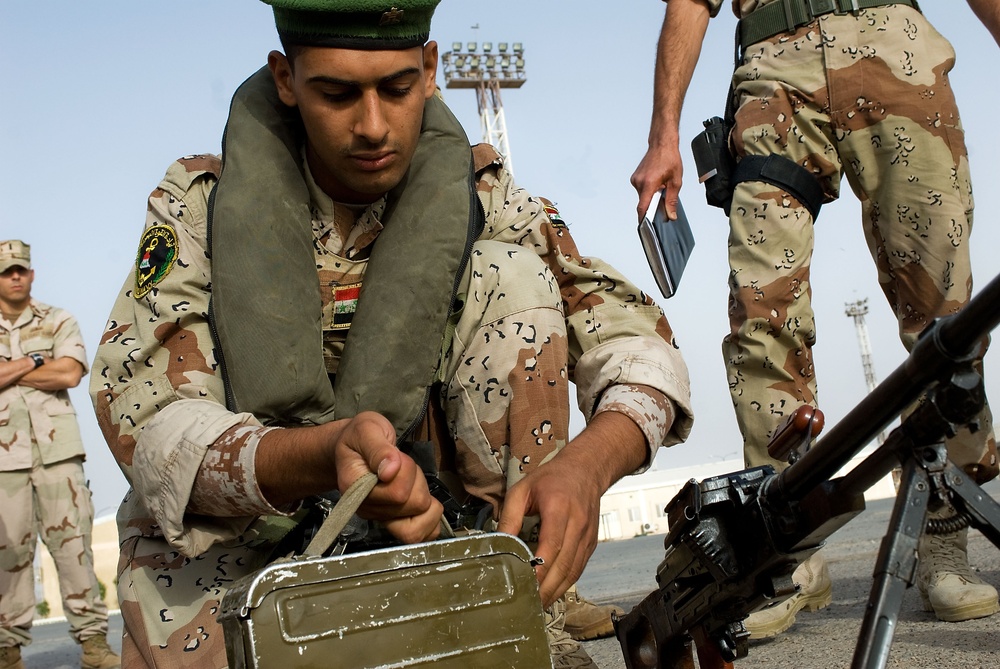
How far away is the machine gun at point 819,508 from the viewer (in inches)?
51.8

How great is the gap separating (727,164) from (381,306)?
5.53 ft

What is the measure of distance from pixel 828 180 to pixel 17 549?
15.8 ft

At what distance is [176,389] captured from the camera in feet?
7.00

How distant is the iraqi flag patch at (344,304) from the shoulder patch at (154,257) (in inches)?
15.0

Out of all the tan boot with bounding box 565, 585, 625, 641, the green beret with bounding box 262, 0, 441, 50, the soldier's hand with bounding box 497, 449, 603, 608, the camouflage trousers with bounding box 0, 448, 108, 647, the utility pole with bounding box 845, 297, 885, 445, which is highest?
the green beret with bounding box 262, 0, 441, 50

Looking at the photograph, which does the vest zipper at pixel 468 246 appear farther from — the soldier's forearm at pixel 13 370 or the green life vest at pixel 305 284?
the soldier's forearm at pixel 13 370

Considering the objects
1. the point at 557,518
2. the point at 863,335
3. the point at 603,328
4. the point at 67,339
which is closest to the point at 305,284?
the point at 603,328

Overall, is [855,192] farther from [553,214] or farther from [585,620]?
[585,620]

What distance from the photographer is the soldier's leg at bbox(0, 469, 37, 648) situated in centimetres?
565

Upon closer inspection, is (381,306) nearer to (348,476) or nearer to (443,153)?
(443,153)

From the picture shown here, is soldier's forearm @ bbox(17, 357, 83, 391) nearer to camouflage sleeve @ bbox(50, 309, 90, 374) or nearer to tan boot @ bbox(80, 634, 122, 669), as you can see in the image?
camouflage sleeve @ bbox(50, 309, 90, 374)

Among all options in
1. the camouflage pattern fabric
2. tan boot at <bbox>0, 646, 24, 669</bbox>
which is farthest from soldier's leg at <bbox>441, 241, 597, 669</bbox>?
the camouflage pattern fabric

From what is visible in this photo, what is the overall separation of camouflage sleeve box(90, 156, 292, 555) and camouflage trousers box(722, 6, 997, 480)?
5.44 ft

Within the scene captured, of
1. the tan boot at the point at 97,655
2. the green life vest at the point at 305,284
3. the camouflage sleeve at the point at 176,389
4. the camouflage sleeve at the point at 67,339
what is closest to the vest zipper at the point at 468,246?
the green life vest at the point at 305,284
